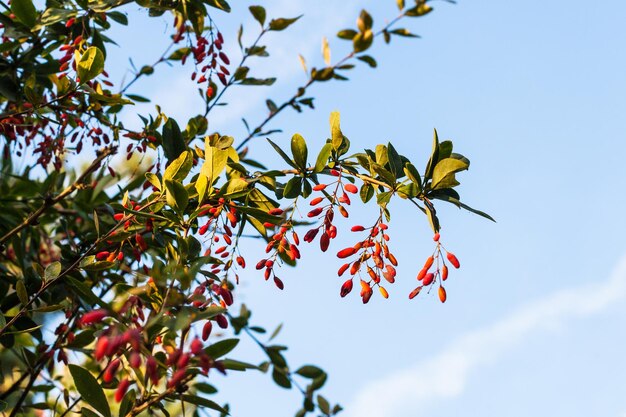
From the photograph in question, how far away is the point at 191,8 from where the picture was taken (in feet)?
8.87

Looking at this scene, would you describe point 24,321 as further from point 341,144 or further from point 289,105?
point 289,105

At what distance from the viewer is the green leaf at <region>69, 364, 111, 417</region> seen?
5.10 feet

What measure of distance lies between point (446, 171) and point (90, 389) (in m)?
0.89

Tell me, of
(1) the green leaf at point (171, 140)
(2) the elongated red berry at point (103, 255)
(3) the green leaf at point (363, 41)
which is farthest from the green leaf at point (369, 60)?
(2) the elongated red berry at point (103, 255)

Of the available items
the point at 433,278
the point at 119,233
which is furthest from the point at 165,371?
the point at 433,278

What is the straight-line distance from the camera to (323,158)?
177 cm

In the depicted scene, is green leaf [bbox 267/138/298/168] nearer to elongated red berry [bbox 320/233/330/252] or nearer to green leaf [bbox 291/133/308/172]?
green leaf [bbox 291/133/308/172]

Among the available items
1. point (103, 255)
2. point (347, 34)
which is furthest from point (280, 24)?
point (103, 255)

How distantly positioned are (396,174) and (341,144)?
0.59 ft

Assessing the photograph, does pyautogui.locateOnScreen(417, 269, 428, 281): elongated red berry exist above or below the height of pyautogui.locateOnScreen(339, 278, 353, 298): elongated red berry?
above

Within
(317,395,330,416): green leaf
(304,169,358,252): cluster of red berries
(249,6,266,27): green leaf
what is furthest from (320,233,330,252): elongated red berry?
(249,6,266,27): green leaf

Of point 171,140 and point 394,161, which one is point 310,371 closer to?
point 171,140

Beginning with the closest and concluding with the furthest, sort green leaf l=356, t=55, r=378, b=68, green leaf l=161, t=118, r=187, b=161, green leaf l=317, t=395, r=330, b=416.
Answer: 1. green leaf l=161, t=118, r=187, b=161
2. green leaf l=356, t=55, r=378, b=68
3. green leaf l=317, t=395, r=330, b=416

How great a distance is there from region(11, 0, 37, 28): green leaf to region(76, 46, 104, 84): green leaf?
1.72 ft
